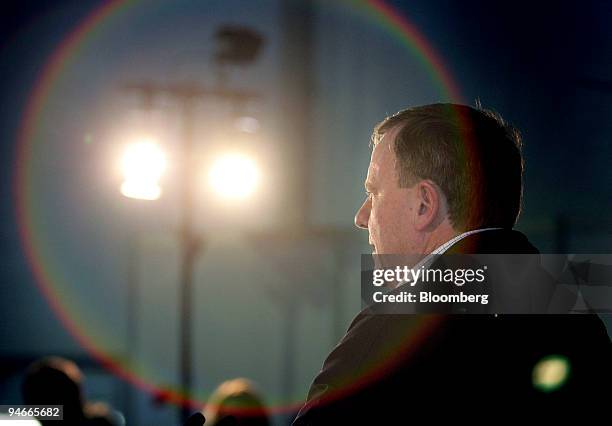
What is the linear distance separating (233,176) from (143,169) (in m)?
0.83

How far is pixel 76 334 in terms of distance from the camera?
31.8 feet

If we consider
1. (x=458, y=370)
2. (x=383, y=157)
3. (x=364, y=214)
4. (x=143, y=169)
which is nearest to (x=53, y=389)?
(x=364, y=214)

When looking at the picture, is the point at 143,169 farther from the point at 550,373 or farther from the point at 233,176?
the point at 550,373

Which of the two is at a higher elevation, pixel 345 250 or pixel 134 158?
pixel 134 158

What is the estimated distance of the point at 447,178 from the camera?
4.54 feet

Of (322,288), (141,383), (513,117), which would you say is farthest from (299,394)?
(513,117)

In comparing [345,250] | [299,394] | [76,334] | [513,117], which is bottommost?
[299,394]

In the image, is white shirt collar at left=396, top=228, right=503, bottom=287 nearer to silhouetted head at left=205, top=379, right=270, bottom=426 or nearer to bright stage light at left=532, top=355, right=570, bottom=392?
bright stage light at left=532, top=355, right=570, bottom=392

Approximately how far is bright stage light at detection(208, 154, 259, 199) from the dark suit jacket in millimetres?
4820

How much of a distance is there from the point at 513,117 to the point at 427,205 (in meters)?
1.70

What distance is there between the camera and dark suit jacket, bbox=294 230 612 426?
1070mm

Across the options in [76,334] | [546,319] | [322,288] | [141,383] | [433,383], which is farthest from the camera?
[76,334]

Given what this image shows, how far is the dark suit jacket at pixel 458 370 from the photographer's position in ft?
3.51

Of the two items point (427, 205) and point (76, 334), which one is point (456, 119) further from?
point (76, 334)
